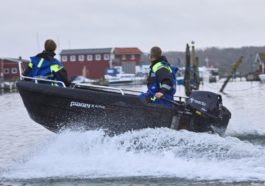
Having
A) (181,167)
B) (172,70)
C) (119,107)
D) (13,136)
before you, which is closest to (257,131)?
(172,70)

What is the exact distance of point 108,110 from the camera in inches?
337

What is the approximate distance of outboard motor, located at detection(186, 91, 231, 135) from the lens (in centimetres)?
873

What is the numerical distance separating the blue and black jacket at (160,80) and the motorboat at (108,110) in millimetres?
184

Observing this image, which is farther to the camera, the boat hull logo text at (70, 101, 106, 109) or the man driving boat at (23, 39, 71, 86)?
the man driving boat at (23, 39, 71, 86)

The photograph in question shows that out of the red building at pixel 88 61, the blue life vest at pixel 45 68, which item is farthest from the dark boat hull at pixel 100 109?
the red building at pixel 88 61

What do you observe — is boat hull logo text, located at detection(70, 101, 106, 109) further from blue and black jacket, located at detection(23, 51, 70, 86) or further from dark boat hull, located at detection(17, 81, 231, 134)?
blue and black jacket, located at detection(23, 51, 70, 86)

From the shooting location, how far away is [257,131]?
11.1m

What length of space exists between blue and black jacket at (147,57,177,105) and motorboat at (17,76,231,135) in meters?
0.18

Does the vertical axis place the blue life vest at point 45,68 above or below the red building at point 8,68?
above

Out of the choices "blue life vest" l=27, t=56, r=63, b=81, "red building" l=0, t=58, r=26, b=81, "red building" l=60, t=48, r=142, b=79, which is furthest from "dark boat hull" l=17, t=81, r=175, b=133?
"red building" l=60, t=48, r=142, b=79

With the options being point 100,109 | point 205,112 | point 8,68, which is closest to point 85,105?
point 100,109

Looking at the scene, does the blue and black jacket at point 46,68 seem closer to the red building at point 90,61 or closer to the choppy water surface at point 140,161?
the choppy water surface at point 140,161

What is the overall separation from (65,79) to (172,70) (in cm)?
180

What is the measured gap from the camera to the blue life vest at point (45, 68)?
8906mm
